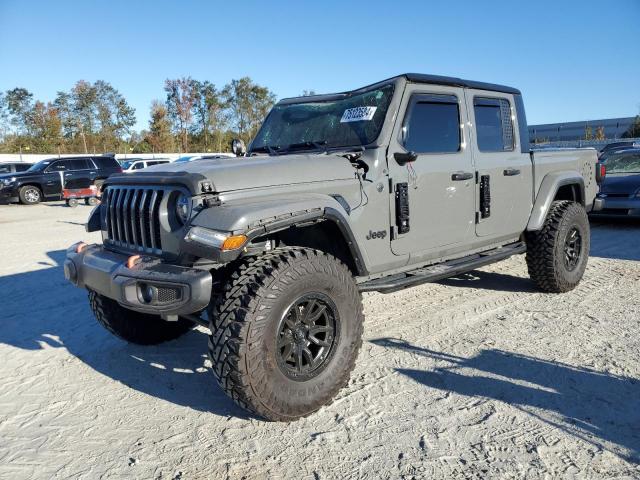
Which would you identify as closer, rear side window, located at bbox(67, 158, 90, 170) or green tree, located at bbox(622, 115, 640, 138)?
rear side window, located at bbox(67, 158, 90, 170)

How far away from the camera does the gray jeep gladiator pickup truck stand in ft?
9.05

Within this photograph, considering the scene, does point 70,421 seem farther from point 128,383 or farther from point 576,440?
point 576,440

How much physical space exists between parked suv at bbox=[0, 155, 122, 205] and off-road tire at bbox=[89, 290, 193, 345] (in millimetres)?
15554

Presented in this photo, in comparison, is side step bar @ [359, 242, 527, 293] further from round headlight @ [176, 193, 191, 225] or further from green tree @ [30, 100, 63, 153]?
green tree @ [30, 100, 63, 153]

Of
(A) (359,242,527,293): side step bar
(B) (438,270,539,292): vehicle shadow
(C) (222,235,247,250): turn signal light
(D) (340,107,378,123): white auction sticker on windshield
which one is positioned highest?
(D) (340,107,378,123): white auction sticker on windshield

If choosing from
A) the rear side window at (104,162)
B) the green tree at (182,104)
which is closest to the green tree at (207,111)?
the green tree at (182,104)

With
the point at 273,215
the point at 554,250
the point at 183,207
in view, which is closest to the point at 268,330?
the point at 273,215

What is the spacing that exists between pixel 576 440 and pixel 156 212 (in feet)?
8.63

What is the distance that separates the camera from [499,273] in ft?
20.6

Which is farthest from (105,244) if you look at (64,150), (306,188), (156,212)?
(64,150)

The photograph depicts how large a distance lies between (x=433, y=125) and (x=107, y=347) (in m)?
3.23

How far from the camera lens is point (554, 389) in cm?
318

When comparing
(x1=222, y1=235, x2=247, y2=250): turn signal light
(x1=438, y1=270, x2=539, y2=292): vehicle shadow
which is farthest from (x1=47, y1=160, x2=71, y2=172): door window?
(x1=222, y1=235, x2=247, y2=250): turn signal light

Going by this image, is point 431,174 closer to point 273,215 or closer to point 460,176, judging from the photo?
point 460,176
